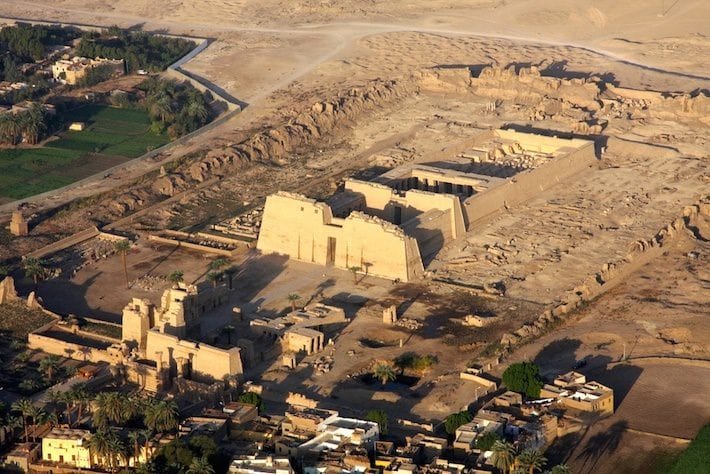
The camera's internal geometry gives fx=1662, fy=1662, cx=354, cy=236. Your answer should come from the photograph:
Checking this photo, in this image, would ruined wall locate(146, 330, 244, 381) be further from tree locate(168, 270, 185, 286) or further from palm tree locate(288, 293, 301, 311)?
palm tree locate(288, 293, 301, 311)

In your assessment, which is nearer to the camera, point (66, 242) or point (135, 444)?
point (135, 444)

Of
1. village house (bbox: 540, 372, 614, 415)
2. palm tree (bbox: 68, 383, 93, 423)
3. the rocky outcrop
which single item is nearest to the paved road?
the rocky outcrop

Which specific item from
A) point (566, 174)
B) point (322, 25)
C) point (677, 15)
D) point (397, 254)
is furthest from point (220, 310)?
point (677, 15)

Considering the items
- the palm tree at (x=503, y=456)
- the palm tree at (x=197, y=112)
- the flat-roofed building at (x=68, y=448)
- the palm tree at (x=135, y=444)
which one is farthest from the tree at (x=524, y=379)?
the palm tree at (x=197, y=112)

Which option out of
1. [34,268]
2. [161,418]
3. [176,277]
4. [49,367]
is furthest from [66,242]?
[161,418]

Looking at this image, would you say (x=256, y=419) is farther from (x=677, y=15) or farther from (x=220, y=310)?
(x=677, y=15)

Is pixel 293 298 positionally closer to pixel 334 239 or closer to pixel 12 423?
pixel 334 239
